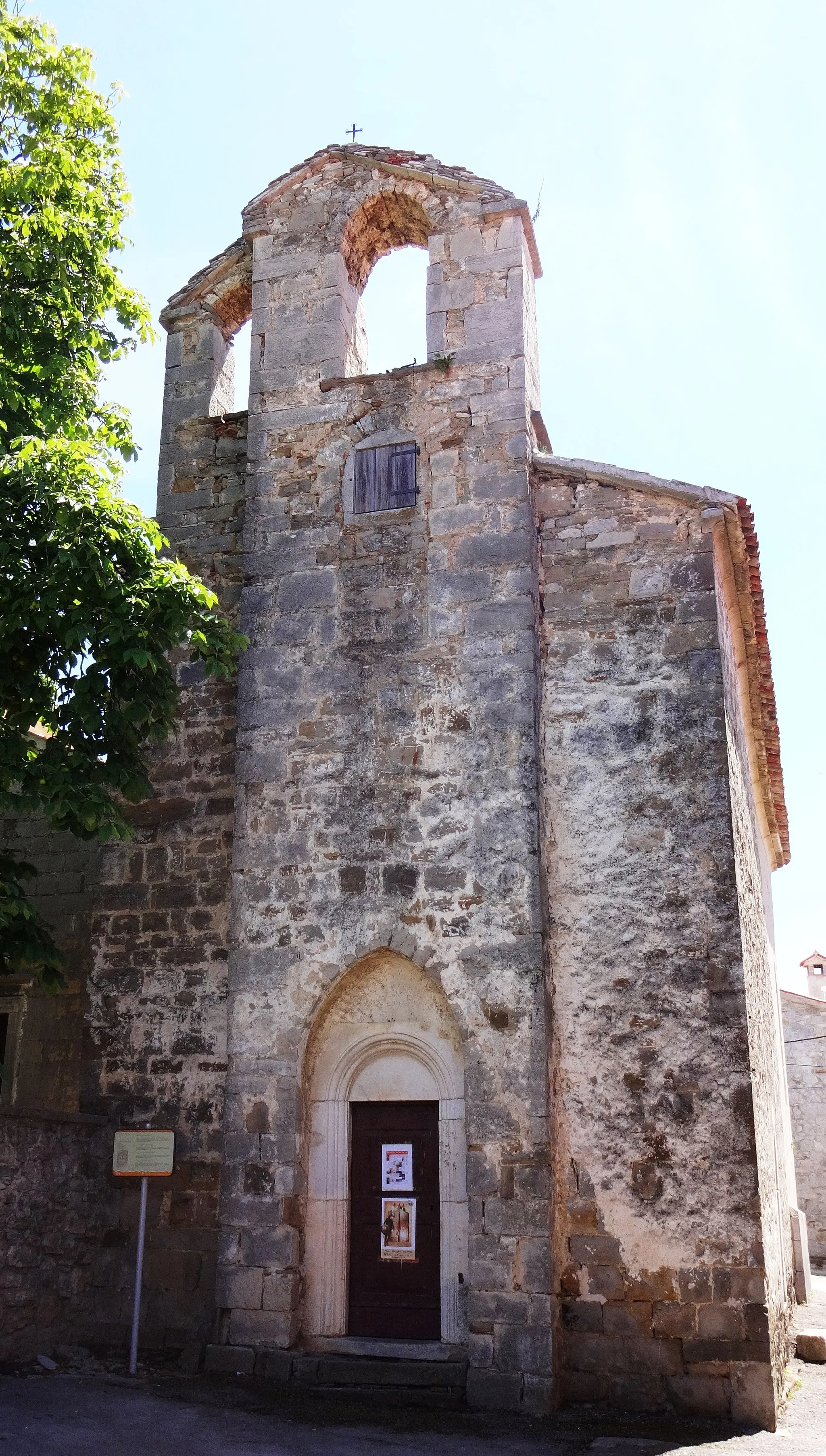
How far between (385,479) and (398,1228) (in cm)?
535

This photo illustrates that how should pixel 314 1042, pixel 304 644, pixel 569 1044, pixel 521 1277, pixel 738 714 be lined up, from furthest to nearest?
pixel 738 714 < pixel 304 644 < pixel 314 1042 < pixel 569 1044 < pixel 521 1277

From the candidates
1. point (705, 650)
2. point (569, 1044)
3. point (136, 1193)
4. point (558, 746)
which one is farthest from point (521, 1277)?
point (705, 650)

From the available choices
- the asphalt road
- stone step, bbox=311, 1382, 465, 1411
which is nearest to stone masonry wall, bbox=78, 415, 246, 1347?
the asphalt road

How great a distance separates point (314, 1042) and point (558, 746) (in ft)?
8.64

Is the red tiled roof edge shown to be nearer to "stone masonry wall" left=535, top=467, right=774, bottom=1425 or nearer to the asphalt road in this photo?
"stone masonry wall" left=535, top=467, right=774, bottom=1425

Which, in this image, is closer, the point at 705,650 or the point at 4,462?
the point at 4,462

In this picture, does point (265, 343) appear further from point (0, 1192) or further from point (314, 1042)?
point (0, 1192)

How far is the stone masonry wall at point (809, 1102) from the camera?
59.1 ft

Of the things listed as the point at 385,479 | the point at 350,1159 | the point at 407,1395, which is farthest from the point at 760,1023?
the point at 385,479

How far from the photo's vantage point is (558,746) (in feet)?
27.3

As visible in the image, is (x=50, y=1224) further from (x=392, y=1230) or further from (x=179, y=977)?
(x=392, y=1230)

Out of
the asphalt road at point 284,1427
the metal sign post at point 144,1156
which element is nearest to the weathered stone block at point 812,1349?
the asphalt road at point 284,1427

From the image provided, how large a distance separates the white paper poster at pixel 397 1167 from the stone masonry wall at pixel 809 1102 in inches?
455

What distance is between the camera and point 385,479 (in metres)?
9.23
